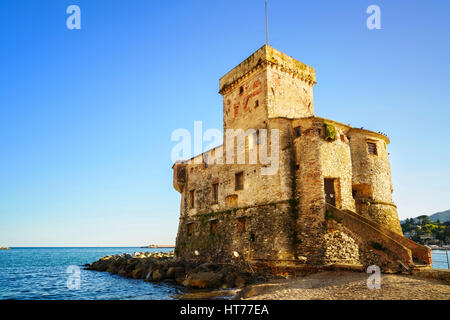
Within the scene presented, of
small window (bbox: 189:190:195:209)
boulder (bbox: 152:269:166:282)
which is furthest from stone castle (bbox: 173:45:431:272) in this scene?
boulder (bbox: 152:269:166:282)

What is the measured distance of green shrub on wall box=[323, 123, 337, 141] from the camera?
63.2 feet

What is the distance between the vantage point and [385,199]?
70.5 ft

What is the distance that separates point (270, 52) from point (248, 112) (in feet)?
16.2

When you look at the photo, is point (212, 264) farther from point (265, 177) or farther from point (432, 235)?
point (432, 235)

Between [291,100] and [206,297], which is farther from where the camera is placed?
[291,100]

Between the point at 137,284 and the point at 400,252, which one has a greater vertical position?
the point at 400,252

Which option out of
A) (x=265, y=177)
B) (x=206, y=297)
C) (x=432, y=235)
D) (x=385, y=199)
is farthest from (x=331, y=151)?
(x=432, y=235)

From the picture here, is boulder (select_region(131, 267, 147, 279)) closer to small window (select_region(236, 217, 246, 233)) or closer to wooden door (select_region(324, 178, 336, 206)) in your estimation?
small window (select_region(236, 217, 246, 233))

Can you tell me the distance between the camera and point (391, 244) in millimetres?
14609

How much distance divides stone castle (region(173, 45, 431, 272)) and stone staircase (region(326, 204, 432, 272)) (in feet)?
0.16

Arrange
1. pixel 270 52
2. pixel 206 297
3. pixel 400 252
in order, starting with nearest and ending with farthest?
pixel 400 252 → pixel 206 297 → pixel 270 52

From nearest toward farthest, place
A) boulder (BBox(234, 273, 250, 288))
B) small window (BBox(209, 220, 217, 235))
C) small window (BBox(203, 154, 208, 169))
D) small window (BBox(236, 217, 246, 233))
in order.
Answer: boulder (BBox(234, 273, 250, 288)) → small window (BBox(236, 217, 246, 233)) → small window (BBox(209, 220, 217, 235)) → small window (BBox(203, 154, 208, 169))

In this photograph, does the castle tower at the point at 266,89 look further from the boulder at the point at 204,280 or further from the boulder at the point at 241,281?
the boulder at the point at 204,280

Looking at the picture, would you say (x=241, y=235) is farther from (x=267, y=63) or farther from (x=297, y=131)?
(x=267, y=63)
